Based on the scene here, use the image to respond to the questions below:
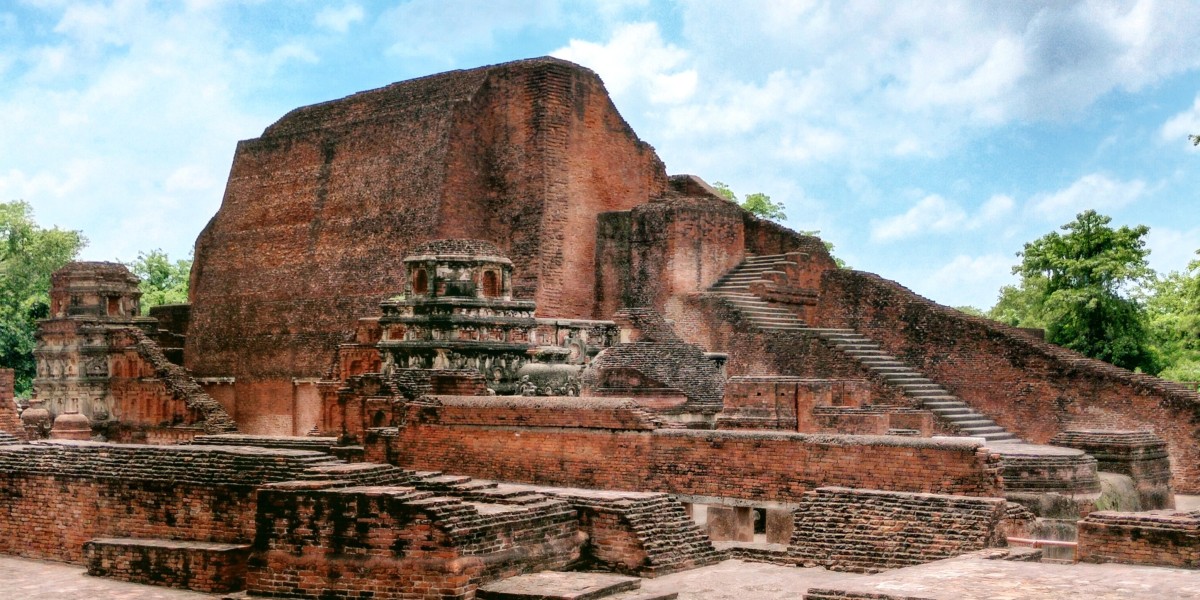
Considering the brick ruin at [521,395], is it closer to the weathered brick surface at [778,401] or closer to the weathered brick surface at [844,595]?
the weathered brick surface at [778,401]

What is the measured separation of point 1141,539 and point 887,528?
1984 mm

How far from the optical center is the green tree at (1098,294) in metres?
23.5

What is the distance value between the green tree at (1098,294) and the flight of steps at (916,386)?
5373mm

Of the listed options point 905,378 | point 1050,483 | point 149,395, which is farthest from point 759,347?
point 149,395

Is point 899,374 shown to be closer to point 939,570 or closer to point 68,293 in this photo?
point 939,570

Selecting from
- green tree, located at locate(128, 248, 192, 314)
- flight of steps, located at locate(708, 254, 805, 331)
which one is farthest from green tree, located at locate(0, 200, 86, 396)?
flight of steps, located at locate(708, 254, 805, 331)

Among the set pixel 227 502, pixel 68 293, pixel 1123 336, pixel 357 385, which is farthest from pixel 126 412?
pixel 1123 336

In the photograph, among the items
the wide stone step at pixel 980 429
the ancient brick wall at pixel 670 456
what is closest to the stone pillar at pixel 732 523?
the ancient brick wall at pixel 670 456

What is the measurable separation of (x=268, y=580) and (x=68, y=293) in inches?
743

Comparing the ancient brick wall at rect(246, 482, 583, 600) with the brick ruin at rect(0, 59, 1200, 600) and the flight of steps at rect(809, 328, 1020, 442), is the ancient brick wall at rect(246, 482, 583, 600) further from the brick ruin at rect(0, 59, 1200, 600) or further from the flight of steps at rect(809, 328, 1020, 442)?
the flight of steps at rect(809, 328, 1020, 442)

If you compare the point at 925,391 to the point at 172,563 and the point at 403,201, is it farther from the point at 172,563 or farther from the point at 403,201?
the point at 172,563

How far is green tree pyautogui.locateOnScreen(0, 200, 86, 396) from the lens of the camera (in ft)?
116

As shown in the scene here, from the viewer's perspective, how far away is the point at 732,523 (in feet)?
40.4

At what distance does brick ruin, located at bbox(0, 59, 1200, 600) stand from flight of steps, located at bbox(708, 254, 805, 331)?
0.07m
